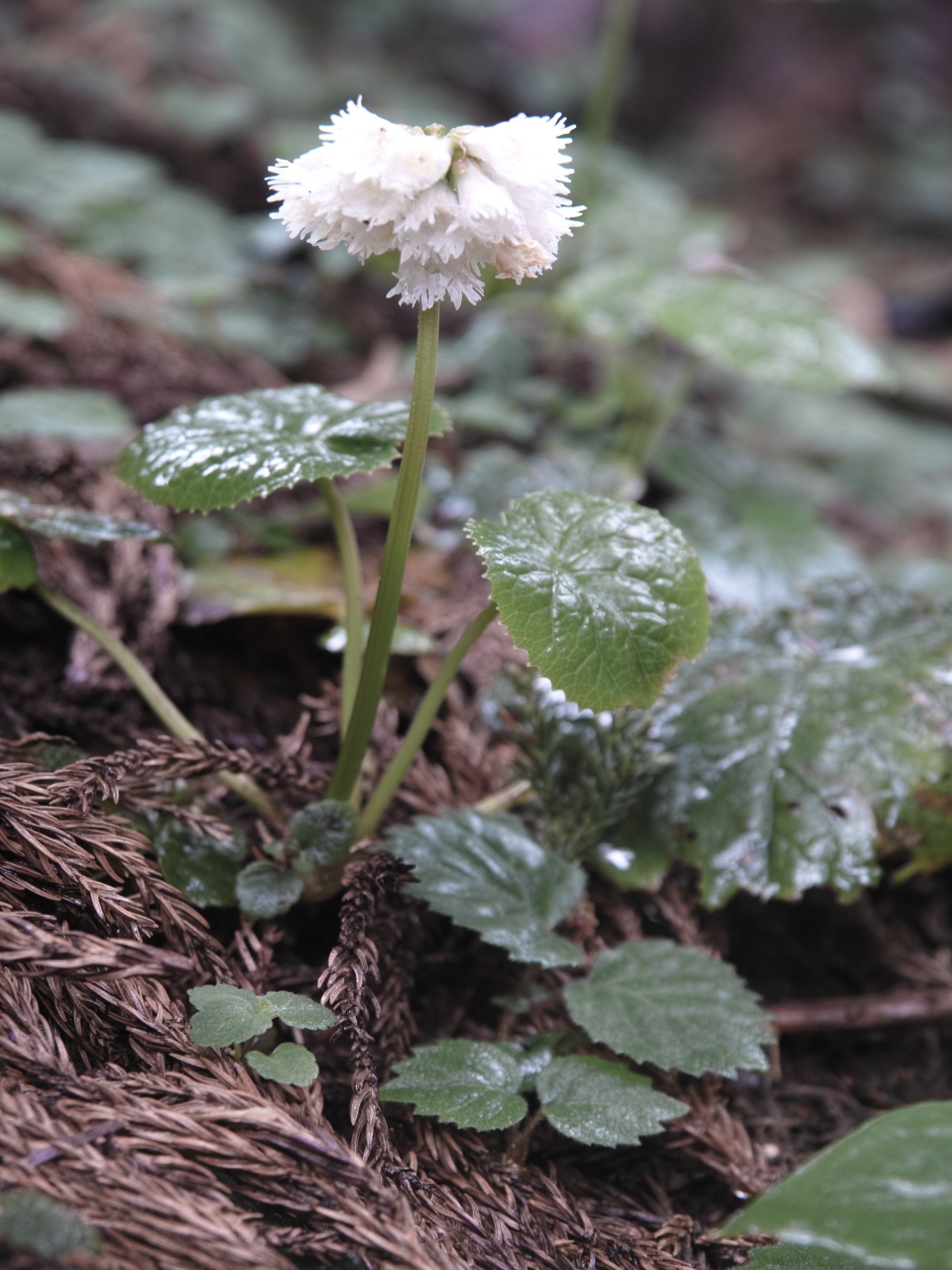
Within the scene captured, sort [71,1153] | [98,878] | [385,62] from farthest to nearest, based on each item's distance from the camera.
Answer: [385,62], [98,878], [71,1153]

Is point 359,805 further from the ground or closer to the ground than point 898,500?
closer to the ground

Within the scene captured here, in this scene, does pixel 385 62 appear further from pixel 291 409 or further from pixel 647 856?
pixel 647 856

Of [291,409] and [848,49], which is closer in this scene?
[291,409]

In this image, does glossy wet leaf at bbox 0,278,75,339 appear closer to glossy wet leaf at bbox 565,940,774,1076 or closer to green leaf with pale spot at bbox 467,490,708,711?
green leaf with pale spot at bbox 467,490,708,711

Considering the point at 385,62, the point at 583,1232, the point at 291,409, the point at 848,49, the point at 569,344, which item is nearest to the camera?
the point at 583,1232

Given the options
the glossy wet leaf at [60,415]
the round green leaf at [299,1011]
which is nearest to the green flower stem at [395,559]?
the round green leaf at [299,1011]

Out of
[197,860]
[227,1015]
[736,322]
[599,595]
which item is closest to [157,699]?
[197,860]

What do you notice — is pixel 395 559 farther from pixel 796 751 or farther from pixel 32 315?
pixel 32 315

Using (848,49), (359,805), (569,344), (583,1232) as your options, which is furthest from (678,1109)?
(848,49)

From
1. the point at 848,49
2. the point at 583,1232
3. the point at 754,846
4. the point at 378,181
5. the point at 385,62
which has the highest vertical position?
the point at 848,49
